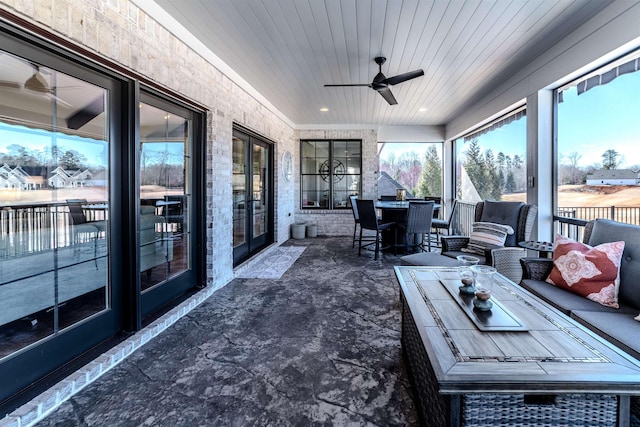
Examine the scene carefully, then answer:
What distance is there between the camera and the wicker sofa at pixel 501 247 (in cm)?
282

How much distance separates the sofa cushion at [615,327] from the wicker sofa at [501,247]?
1051mm

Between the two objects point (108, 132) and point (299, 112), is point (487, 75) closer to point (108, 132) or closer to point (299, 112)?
point (299, 112)

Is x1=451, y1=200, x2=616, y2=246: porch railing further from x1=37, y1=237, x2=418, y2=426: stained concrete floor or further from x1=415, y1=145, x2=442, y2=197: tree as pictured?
x1=415, y1=145, x2=442, y2=197: tree

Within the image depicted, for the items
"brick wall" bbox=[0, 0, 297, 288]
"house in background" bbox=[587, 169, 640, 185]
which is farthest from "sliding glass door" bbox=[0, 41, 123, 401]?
"house in background" bbox=[587, 169, 640, 185]

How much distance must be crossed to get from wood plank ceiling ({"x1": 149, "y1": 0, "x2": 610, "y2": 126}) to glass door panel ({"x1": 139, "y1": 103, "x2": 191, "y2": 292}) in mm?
933

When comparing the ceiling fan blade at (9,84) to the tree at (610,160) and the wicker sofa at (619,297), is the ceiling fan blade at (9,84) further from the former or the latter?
the tree at (610,160)

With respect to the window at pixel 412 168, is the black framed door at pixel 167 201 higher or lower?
lower

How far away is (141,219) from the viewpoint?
2.48 m

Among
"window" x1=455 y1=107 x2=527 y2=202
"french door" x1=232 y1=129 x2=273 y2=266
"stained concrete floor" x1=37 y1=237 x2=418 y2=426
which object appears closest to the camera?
"stained concrete floor" x1=37 y1=237 x2=418 y2=426

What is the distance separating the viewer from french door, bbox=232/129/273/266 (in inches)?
174

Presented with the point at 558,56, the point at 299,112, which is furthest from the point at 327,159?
the point at 558,56

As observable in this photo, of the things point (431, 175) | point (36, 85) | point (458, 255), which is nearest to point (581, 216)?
point (458, 255)

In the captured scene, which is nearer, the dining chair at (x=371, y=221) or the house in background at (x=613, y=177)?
the house in background at (x=613, y=177)

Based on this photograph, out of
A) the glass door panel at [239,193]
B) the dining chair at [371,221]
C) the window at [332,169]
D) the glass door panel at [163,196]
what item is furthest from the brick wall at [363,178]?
the glass door panel at [163,196]
